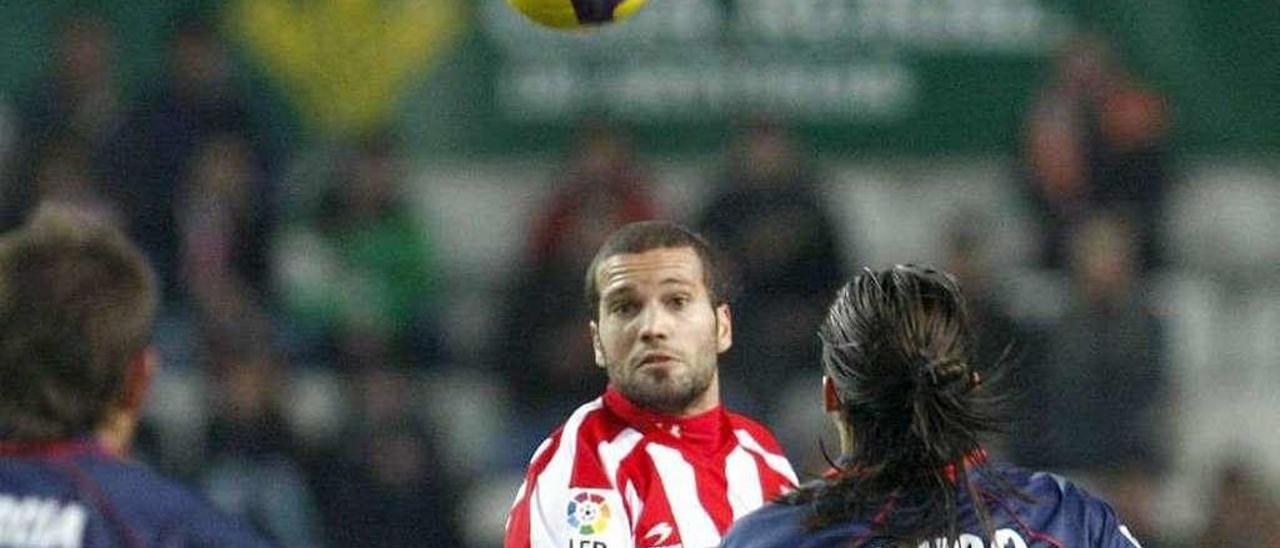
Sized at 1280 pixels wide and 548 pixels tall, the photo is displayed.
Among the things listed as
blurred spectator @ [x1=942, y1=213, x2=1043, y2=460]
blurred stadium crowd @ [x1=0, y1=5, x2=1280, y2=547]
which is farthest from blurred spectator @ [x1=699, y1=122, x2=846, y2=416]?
blurred spectator @ [x1=942, y1=213, x2=1043, y2=460]

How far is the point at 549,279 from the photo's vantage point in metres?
10.3

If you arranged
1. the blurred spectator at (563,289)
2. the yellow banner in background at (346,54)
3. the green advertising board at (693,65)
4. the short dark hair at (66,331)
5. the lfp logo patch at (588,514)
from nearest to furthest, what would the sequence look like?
the short dark hair at (66,331) → the lfp logo patch at (588,514) → the blurred spectator at (563,289) → the green advertising board at (693,65) → the yellow banner in background at (346,54)

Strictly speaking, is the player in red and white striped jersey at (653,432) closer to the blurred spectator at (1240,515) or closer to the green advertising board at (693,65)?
the blurred spectator at (1240,515)

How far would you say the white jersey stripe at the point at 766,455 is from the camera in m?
5.16

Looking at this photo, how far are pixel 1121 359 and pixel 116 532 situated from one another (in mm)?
7163

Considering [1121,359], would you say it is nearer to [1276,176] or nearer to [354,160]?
[1276,176]

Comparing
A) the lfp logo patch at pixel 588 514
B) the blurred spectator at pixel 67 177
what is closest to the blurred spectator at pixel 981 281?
the blurred spectator at pixel 67 177

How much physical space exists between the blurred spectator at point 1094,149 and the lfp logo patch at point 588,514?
230 inches

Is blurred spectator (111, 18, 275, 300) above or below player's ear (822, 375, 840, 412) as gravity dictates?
below

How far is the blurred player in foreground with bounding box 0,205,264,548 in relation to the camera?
135 inches

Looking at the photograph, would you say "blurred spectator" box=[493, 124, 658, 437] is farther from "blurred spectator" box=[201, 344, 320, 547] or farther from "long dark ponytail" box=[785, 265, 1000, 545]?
"long dark ponytail" box=[785, 265, 1000, 545]

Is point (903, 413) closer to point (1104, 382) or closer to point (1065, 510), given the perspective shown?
point (1065, 510)

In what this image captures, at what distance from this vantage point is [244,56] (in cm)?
1109

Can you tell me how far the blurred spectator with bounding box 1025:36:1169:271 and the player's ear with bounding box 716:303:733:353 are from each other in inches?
213
